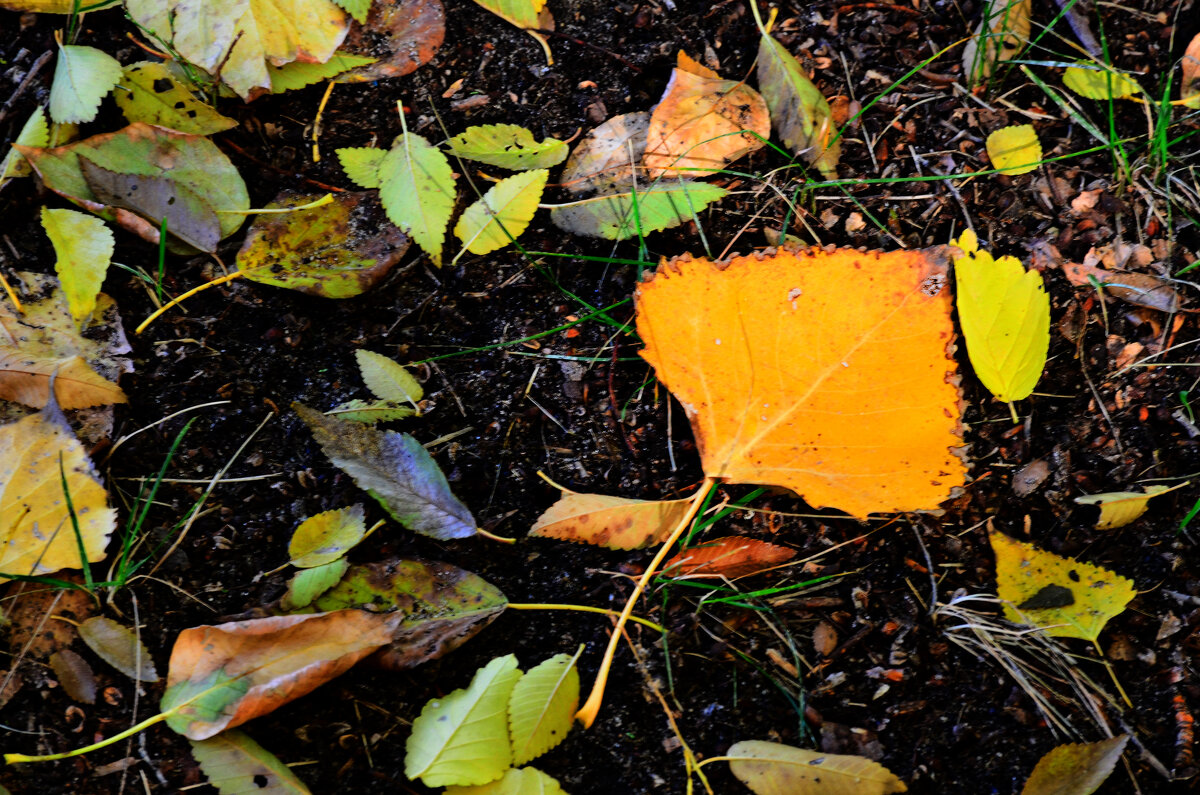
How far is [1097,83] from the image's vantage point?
65.4 inches

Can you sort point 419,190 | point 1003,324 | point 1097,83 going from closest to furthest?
point 1003,324 < point 419,190 < point 1097,83

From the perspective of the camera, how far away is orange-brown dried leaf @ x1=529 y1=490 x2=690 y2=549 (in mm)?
1344

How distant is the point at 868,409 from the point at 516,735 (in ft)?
2.39

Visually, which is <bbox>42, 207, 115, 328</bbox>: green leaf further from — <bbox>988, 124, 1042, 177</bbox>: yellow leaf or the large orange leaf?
<bbox>988, 124, 1042, 177</bbox>: yellow leaf

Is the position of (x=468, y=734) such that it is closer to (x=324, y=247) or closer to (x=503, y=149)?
(x=324, y=247)

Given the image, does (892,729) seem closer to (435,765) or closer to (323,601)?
(435,765)

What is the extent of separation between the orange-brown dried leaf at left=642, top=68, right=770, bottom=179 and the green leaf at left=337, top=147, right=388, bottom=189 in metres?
0.52

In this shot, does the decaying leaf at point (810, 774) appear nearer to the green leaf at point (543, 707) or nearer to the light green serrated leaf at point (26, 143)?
the green leaf at point (543, 707)

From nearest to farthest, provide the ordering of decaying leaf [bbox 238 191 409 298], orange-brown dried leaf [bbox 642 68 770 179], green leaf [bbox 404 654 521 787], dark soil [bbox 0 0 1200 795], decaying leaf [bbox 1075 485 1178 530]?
green leaf [bbox 404 654 521 787] → dark soil [bbox 0 0 1200 795] → decaying leaf [bbox 1075 485 1178 530] → decaying leaf [bbox 238 191 409 298] → orange-brown dried leaf [bbox 642 68 770 179]

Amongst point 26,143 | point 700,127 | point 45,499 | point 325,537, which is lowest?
point 325,537

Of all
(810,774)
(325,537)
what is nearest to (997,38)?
(810,774)

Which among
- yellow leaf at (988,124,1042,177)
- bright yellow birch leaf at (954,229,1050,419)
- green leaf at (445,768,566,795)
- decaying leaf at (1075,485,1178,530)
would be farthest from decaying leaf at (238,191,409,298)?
decaying leaf at (1075,485,1178,530)

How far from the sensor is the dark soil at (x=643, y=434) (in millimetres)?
1262

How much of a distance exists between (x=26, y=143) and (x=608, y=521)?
1.26m
